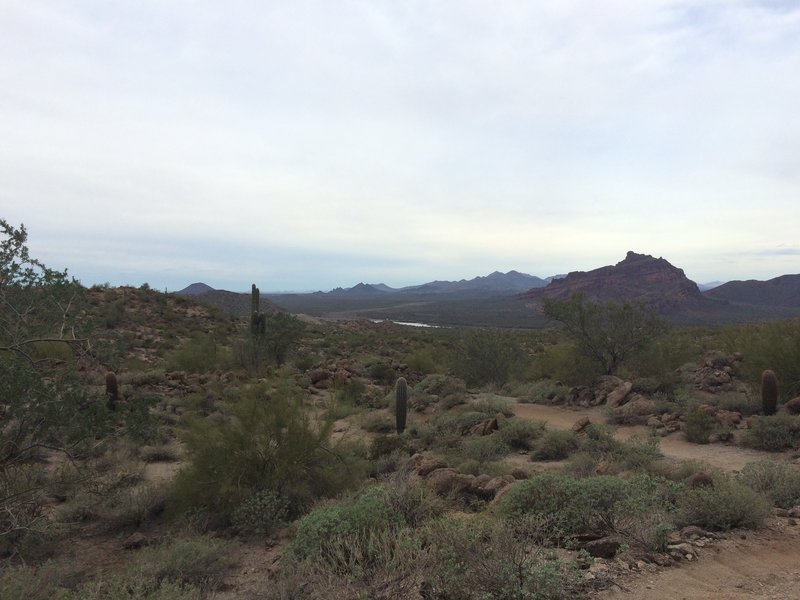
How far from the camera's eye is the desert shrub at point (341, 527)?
478cm

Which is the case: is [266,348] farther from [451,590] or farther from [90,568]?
[451,590]

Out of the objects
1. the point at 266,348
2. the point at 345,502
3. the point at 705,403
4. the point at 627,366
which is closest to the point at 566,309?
the point at 627,366

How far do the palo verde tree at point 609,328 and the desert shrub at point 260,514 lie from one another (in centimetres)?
1350

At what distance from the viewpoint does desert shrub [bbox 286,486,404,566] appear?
188 inches

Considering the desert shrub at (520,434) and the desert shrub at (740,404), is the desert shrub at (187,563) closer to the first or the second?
the desert shrub at (520,434)

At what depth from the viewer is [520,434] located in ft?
35.7

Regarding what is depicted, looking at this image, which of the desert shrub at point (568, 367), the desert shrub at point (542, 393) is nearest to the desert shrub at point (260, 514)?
the desert shrub at point (542, 393)

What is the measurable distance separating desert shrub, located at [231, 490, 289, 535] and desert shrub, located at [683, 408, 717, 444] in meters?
8.53

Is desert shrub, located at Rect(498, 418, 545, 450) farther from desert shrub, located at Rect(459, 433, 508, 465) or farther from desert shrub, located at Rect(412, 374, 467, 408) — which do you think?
desert shrub, located at Rect(412, 374, 467, 408)

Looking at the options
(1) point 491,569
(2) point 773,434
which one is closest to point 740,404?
(2) point 773,434

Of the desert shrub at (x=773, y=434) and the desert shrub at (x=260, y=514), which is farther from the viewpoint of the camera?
the desert shrub at (x=773, y=434)

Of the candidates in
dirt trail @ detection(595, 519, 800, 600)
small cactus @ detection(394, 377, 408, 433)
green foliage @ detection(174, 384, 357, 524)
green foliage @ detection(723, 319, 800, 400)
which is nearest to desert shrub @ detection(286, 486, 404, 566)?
green foliage @ detection(174, 384, 357, 524)

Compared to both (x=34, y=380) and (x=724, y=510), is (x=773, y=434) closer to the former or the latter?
(x=724, y=510)

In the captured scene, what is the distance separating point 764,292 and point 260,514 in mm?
130146
